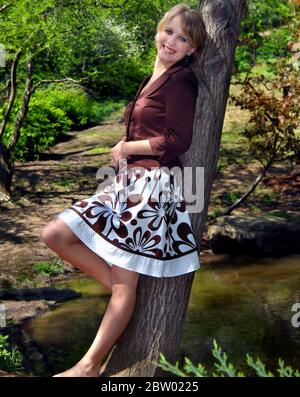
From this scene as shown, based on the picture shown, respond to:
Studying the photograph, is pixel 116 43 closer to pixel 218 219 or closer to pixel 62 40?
pixel 62 40


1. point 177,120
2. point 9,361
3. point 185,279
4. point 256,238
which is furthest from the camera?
point 256,238

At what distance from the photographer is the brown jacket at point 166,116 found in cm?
493

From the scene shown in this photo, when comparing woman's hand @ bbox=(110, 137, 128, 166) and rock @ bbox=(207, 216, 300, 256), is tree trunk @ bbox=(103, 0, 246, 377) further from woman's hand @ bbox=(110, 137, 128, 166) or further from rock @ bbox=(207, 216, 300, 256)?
rock @ bbox=(207, 216, 300, 256)

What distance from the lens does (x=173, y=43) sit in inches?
197

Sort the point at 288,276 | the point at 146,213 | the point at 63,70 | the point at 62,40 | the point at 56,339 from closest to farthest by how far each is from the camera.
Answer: the point at 146,213, the point at 56,339, the point at 288,276, the point at 62,40, the point at 63,70

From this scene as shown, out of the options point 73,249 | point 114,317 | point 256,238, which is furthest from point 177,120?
point 256,238

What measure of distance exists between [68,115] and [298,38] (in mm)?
10223

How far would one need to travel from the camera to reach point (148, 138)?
5.03 meters

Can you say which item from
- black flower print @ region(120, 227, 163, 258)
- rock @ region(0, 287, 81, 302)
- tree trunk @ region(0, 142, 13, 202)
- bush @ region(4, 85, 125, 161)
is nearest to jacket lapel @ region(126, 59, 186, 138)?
black flower print @ region(120, 227, 163, 258)

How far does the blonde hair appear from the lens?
4.98 meters

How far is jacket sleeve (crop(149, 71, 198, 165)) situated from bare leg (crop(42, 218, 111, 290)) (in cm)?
77

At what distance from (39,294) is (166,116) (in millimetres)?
5861

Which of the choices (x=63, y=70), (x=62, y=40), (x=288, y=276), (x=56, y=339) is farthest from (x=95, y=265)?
(x=63, y=70)

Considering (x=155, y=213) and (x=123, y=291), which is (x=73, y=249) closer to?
(x=123, y=291)
